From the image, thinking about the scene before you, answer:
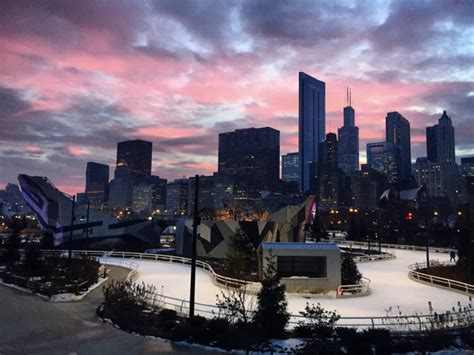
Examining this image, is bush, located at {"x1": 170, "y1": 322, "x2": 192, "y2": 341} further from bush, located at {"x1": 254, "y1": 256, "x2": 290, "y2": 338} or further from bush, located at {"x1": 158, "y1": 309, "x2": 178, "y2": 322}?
bush, located at {"x1": 254, "y1": 256, "x2": 290, "y2": 338}

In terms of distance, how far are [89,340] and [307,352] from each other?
8.99 metres

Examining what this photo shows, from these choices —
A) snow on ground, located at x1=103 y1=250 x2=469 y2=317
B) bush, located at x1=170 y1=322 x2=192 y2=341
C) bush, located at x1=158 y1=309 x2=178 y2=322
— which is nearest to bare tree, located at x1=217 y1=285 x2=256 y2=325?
bush, located at x1=170 y1=322 x2=192 y2=341

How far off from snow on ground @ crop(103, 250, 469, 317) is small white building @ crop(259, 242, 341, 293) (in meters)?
2.01

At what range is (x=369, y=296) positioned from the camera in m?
29.1

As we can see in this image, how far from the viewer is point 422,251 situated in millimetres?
66000

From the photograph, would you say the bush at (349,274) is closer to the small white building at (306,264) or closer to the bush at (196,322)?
the small white building at (306,264)

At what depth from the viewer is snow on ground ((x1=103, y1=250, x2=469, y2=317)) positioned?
2505cm

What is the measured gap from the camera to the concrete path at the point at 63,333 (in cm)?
1576

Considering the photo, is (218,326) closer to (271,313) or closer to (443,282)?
(271,313)

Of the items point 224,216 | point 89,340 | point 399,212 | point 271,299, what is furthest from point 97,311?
point 399,212

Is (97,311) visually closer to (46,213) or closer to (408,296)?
(408,296)

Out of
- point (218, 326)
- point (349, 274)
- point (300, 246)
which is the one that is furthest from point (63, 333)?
point (349, 274)

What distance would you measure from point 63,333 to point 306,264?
20.6m

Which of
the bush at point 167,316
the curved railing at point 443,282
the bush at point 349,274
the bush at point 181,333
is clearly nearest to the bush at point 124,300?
the bush at point 167,316
